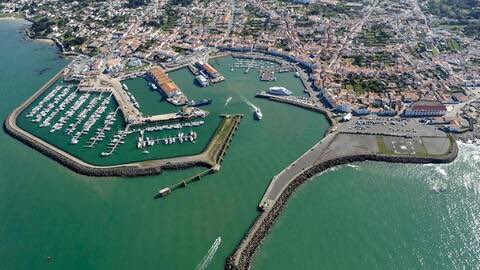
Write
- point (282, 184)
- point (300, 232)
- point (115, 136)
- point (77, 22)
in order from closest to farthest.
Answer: point (300, 232) → point (282, 184) → point (115, 136) → point (77, 22)

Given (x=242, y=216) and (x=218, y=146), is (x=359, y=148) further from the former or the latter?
(x=242, y=216)

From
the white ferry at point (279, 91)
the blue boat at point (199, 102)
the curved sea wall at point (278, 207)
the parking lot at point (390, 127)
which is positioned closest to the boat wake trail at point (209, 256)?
the curved sea wall at point (278, 207)

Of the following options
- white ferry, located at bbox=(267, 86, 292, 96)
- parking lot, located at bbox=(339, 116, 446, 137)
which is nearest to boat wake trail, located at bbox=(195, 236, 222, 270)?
parking lot, located at bbox=(339, 116, 446, 137)

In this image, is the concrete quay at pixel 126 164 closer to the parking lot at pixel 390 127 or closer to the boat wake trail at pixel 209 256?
the boat wake trail at pixel 209 256

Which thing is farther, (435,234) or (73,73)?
(73,73)

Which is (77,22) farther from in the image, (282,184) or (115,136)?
(282,184)

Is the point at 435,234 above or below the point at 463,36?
below

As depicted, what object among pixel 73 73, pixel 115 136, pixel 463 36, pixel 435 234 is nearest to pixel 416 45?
pixel 463 36
